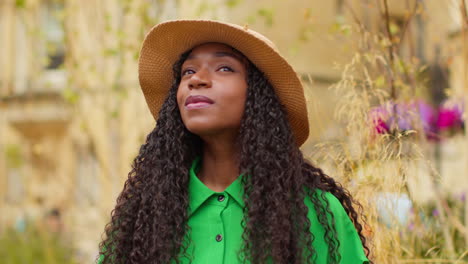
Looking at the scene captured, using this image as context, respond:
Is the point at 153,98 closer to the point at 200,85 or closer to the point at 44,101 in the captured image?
the point at 200,85

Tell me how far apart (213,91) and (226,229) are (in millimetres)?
437

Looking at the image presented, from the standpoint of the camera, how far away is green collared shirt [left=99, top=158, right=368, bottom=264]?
2.10 m

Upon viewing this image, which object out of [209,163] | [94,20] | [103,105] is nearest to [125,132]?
[103,105]

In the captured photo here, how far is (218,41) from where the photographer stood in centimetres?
224

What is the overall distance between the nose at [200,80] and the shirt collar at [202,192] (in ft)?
1.03

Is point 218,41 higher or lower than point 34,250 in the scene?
higher

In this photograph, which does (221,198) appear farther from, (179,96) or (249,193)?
(179,96)

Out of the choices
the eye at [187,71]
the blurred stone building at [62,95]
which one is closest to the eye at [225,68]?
the eye at [187,71]

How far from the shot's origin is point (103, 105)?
6.43 m

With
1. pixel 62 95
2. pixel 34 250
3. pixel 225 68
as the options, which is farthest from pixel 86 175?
pixel 225 68

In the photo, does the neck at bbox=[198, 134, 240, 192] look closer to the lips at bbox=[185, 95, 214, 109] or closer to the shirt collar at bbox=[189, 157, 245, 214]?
the shirt collar at bbox=[189, 157, 245, 214]

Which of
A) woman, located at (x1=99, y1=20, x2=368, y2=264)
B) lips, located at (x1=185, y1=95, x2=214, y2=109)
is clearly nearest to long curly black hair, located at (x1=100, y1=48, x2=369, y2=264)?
woman, located at (x1=99, y1=20, x2=368, y2=264)

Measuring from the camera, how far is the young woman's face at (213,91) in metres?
2.15

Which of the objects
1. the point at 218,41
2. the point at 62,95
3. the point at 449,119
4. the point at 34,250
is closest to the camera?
the point at 218,41
